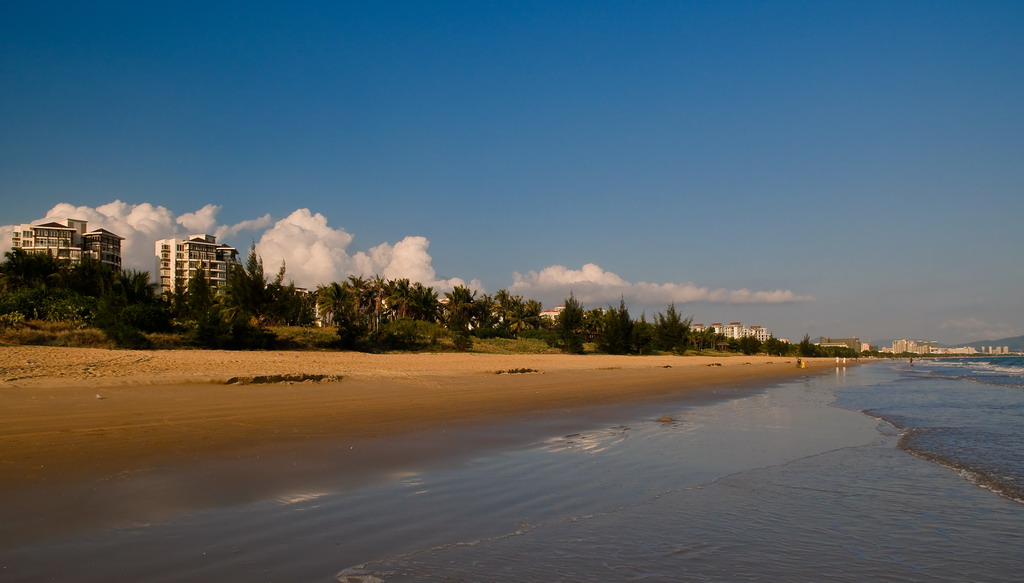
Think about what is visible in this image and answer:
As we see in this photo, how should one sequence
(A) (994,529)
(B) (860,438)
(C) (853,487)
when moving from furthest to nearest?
(B) (860,438) < (C) (853,487) < (A) (994,529)

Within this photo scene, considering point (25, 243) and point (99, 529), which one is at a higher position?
point (25, 243)

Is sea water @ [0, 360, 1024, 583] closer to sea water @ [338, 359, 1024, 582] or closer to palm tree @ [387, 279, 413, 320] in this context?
sea water @ [338, 359, 1024, 582]

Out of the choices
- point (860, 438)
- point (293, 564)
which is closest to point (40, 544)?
point (293, 564)

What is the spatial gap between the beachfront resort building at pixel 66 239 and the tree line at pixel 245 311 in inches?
2601

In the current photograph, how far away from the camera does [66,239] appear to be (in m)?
107

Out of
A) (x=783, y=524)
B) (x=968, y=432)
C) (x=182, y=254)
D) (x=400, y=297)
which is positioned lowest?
(x=968, y=432)

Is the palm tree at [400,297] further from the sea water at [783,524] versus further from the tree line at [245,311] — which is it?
the sea water at [783,524]

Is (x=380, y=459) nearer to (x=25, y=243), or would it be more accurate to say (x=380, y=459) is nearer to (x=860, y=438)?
(x=860, y=438)

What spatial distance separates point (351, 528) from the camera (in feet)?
15.5

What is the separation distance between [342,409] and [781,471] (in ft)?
26.6

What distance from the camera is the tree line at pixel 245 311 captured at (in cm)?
2502

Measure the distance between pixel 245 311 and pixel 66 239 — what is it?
102m

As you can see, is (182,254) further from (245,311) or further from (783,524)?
(783,524)

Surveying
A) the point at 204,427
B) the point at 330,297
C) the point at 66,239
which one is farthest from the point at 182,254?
the point at 204,427
